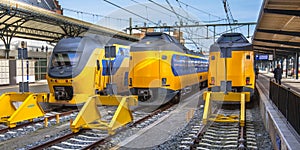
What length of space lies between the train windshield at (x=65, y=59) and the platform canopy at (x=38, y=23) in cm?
451

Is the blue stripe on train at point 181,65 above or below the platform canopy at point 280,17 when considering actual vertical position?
below

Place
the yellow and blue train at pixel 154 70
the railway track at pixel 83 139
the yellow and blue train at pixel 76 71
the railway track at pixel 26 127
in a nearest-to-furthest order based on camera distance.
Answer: the railway track at pixel 83 139 < the railway track at pixel 26 127 < the yellow and blue train at pixel 76 71 < the yellow and blue train at pixel 154 70

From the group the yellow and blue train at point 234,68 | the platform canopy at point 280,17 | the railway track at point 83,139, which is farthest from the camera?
the yellow and blue train at point 234,68

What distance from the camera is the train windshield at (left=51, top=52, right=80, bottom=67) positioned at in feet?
39.3

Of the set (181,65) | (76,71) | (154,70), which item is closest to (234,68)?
(181,65)

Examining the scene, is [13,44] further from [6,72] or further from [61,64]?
[61,64]

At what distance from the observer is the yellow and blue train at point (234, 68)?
12.2 m

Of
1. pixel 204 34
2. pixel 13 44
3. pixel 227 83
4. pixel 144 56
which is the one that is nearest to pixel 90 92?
pixel 144 56

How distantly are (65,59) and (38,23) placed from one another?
13.8 meters

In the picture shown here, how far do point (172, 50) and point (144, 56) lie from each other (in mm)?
1160

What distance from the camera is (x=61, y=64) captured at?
12.3m

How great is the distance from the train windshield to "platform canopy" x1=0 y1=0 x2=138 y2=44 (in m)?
4.51

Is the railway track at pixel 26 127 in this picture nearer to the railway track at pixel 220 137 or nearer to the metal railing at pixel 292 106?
the railway track at pixel 220 137

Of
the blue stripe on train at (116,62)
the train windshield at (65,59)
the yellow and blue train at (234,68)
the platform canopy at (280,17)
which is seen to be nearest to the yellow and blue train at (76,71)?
the train windshield at (65,59)
